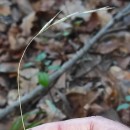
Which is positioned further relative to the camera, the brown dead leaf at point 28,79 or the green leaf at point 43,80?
the brown dead leaf at point 28,79

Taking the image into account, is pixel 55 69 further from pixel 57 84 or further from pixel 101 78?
pixel 101 78

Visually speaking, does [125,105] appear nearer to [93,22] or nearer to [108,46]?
[108,46]

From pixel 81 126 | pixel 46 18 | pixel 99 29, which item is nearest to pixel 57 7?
pixel 46 18

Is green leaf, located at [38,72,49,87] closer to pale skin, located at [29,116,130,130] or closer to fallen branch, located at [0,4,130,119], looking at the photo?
fallen branch, located at [0,4,130,119]

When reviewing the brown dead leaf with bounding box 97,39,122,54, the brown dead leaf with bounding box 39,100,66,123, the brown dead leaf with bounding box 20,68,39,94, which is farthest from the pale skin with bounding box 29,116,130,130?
the brown dead leaf with bounding box 97,39,122,54

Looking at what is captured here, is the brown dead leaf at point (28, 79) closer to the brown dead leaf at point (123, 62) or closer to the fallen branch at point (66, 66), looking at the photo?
the fallen branch at point (66, 66)

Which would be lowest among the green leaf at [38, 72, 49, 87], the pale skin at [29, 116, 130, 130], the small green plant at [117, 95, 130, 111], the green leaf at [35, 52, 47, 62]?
the small green plant at [117, 95, 130, 111]

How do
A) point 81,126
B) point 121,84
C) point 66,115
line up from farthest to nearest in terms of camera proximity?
1. point 121,84
2. point 66,115
3. point 81,126

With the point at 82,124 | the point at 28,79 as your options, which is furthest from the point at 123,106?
the point at 82,124

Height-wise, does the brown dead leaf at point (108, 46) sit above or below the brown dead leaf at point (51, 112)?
below

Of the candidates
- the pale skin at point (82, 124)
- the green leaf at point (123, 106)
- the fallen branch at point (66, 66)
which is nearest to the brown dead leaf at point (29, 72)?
the fallen branch at point (66, 66)

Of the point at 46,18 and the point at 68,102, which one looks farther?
the point at 46,18
